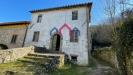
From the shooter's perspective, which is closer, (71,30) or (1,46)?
(71,30)

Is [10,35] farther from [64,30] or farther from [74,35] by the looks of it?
[74,35]

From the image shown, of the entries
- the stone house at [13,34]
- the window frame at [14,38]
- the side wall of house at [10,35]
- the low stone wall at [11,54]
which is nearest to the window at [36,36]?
the stone house at [13,34]

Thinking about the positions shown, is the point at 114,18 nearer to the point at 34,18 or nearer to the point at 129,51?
the point at 129,51

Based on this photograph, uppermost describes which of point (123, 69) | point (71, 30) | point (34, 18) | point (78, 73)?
point (34, 18)

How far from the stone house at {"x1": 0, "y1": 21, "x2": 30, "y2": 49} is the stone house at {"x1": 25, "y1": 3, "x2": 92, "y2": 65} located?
2.73 ft

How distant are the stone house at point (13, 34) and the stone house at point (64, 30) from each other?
0.83m

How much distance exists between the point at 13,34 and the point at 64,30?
717 cm

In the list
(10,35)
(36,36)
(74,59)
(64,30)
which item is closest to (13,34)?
(10,35)

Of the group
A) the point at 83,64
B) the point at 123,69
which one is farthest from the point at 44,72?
the point at 83,64

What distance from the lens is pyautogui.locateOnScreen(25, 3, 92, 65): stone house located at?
49.1 feet

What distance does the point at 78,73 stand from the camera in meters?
10.5

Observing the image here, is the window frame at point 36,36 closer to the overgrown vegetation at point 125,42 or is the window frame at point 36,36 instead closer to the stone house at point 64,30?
the stone house at point 64,30

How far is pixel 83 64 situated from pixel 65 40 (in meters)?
3.30

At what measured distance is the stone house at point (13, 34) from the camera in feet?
59.6
